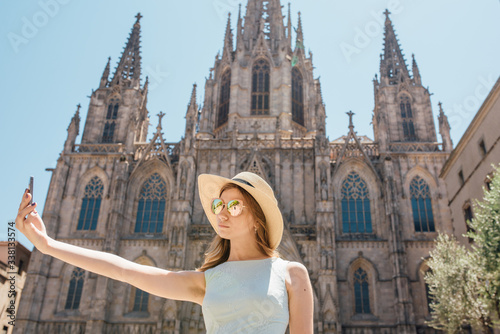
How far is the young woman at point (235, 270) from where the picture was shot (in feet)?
7.45

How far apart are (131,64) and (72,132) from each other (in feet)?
28.2

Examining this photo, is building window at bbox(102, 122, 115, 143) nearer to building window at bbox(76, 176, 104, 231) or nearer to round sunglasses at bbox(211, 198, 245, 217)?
building window at bbox(76, 176, 104, 231)

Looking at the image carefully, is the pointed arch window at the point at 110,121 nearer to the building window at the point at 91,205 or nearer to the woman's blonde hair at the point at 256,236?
the building window at the point at 91,205

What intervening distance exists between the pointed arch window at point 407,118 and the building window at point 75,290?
22.3m

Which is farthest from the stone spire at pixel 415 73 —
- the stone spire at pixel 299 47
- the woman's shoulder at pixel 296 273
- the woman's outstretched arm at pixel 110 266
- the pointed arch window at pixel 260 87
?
the woman's outstretched arm at pixel 110 266

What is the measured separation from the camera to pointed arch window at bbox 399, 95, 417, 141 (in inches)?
1207

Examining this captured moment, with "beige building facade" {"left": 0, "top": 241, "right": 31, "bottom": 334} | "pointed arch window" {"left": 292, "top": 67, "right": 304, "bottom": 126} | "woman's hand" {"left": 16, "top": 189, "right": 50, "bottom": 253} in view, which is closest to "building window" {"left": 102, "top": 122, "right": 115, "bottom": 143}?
"beige building facade" {"left": 0, "top": 241, "right": 31, "bottom": 334}

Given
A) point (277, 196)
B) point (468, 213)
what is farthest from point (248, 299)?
point (277, 196)

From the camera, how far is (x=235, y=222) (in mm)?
2590

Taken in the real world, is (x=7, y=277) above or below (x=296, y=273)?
above

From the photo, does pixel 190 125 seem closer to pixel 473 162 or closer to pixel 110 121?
pixel 110 121

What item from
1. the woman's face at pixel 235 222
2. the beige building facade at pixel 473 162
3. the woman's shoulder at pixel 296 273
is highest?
the beige building facade at pixel 473 162

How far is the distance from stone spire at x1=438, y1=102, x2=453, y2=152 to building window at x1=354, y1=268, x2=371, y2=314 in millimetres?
9862

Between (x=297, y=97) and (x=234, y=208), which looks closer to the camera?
(x=234, y=208)
